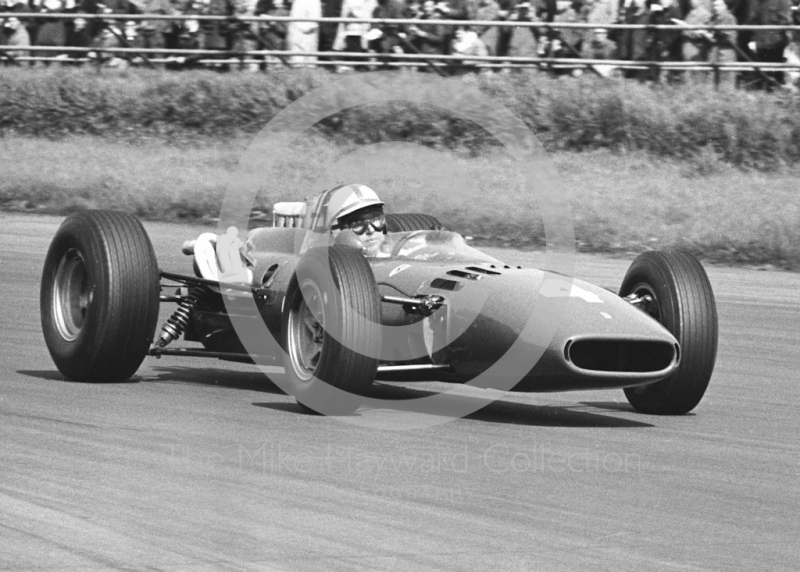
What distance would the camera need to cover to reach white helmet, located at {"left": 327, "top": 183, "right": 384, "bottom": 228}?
8.13 meters

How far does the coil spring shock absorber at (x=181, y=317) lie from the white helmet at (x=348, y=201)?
1.10 m

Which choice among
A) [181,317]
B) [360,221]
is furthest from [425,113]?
[360,221]

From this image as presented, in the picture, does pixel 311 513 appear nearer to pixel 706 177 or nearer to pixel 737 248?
pixel 737 248

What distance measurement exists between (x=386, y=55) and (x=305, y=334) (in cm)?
1373

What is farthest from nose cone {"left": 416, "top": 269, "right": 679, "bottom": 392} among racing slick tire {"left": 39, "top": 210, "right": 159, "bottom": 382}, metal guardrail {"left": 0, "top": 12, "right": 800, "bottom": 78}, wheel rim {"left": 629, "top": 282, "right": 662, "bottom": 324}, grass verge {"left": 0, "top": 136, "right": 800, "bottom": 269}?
metal guardrail {"left": 0, "top": 12, "right": 800, "bottom": 78}

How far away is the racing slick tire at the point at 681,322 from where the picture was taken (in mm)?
7422

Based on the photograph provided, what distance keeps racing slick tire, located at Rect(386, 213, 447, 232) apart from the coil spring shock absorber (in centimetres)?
147

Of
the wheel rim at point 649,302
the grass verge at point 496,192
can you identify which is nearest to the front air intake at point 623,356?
the wheel rim at point 649,302

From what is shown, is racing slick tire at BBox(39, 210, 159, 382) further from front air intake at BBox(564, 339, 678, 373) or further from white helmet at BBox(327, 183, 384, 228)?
front air intake at BBox(564, 339, 678, 373)

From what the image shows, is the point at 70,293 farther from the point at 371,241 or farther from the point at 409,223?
the point at 409,223

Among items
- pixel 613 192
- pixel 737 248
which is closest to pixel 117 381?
pixel 737 248

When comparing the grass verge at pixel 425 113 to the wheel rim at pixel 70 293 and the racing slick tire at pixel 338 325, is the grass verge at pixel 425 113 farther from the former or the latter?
the racing slick tire at pixel 338 325

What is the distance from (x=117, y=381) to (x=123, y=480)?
2.80 metres

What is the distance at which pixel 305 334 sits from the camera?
7492 mm
